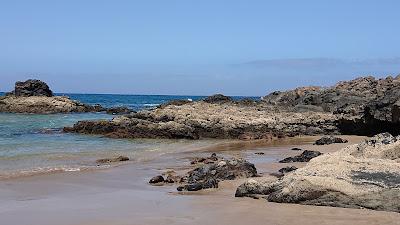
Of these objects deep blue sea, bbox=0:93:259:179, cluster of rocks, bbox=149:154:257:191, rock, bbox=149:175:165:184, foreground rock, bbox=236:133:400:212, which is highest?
foreground rock, bbox=236:133:400:212

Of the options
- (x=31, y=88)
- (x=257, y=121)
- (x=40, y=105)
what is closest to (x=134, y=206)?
(x=257, y=121)

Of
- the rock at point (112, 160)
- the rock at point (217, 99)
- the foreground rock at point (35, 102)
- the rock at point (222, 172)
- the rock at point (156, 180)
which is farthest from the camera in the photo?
the foreground rock at point (35, 102)

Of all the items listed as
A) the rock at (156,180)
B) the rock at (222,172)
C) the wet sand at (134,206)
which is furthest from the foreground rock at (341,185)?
the rock at (156,180)

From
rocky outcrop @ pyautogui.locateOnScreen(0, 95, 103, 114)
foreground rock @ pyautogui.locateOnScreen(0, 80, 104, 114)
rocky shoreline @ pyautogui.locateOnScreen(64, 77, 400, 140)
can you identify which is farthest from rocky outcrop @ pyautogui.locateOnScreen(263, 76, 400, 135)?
foreground rock @ pyautogui.locateOnScreen(0, 80, 104, 114)

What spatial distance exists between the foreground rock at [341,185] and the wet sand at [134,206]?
22cm

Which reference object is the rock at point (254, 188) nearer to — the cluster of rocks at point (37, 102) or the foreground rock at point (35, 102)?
the cluster of rocks at point (37, 102)

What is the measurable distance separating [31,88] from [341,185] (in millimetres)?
57235

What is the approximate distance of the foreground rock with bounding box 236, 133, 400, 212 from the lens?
23.4ft

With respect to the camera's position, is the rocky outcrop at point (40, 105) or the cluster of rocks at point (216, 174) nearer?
the cluster of rocks at point (216, 174)

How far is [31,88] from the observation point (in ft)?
197

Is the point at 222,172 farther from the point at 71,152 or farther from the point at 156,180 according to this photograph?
the point at 71,152

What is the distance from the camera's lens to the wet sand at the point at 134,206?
671 centimetres

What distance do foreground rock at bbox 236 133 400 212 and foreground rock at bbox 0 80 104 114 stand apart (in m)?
49.3

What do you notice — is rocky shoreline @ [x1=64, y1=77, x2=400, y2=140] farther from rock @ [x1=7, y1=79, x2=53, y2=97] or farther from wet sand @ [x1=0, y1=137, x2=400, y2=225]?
rock @ [x1=7, y1=79, x2=53, y2=97]
